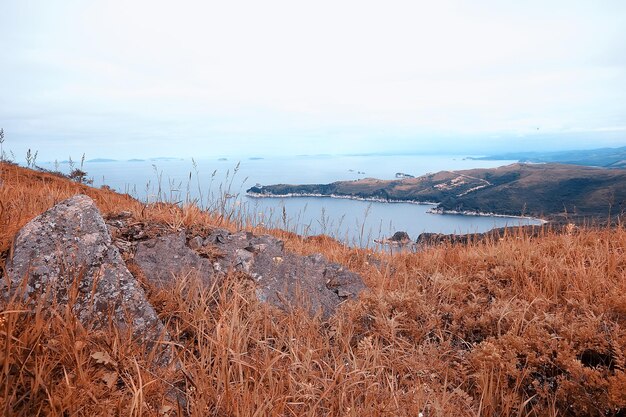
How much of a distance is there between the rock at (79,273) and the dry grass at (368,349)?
0.57 feet

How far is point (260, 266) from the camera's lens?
443 centimetres

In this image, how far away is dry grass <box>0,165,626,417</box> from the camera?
206 centimetres

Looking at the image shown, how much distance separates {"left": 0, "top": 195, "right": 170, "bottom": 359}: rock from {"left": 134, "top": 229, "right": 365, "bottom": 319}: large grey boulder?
23.9 inches

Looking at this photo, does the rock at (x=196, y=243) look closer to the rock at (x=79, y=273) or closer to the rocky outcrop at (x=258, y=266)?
the rocky outcrop at (x=258, y=266)

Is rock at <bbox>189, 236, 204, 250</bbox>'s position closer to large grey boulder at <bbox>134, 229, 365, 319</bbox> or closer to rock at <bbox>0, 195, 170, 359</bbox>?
large grey boulder at <bbox>134, 229, 365, 319</bbox>

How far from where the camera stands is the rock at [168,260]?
145 inches

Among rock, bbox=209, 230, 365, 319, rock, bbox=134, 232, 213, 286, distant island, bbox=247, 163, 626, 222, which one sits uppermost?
rock, bbox=134, 232, 213, 286

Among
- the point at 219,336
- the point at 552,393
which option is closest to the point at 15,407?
the point at 219,336

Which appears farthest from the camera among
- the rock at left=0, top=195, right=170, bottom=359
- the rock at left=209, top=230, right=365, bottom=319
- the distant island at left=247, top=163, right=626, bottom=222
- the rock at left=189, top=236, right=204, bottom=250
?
the distant island at left=247, top=163, right=626, bottom=222

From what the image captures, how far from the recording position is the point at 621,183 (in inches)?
2336

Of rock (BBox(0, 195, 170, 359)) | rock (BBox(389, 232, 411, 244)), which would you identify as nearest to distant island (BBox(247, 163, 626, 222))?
rock (BBox(389, 232, 411, 244))

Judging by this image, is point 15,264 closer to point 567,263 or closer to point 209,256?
point 209,256

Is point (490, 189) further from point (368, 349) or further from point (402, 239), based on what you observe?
point (368, 349)

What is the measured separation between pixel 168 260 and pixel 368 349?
2.28 meters
